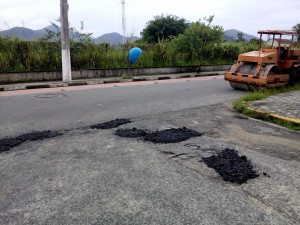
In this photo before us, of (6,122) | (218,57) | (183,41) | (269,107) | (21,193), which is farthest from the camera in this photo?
(218,57)

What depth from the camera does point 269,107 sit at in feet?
25.1

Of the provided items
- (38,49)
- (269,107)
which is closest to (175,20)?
(38,49)

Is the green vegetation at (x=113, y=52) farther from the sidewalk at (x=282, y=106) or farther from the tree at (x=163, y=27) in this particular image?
the tree at (x=163, y=27)

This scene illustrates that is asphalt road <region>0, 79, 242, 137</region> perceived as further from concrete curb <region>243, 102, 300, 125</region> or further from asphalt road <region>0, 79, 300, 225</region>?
concrete curb <region>243, 102, 300, 125</region>

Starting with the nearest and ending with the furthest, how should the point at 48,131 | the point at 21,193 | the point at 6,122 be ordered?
A: the point at 21,193 → the point at 48,131 → the point at 6,122

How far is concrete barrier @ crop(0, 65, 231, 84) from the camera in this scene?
41.6 ft

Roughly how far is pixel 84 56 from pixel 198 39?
7.69m

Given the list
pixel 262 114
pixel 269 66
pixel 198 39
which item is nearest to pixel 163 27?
pixel 198 39

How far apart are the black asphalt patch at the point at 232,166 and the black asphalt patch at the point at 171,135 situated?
933 millimetres

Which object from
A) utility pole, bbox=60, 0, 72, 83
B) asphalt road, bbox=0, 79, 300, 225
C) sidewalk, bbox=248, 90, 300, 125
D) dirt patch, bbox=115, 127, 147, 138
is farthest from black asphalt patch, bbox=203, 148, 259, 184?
utility pole, bbox=60, 0, 72, 83

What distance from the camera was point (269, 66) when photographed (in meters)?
10.2

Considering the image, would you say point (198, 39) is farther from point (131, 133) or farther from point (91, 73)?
point (131, 133)

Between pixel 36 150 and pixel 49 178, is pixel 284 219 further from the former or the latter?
pixel 36 150

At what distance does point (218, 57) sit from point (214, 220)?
67.1 feet
